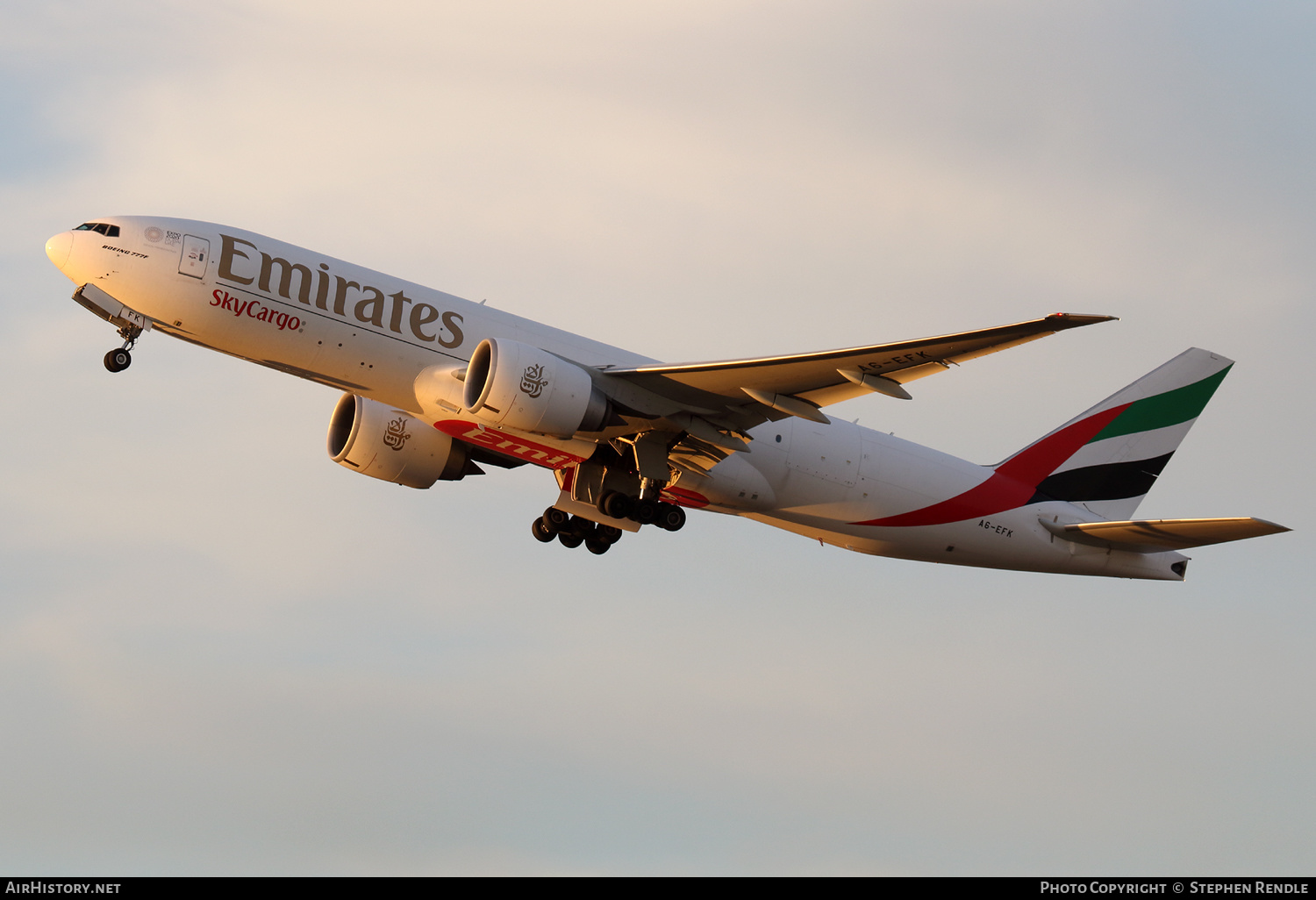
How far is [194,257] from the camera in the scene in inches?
1091

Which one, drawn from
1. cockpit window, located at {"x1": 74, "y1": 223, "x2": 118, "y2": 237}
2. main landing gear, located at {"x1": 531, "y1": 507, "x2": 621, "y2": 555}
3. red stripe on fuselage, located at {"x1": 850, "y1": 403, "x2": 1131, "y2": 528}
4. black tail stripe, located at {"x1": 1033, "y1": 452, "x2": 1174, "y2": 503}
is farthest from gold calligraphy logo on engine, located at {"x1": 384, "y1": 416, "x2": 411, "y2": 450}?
black tail stripe, located at {"x1": 1033, "y1": 452, "x2": 1174, "y2": 503}

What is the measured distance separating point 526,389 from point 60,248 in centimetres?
1036

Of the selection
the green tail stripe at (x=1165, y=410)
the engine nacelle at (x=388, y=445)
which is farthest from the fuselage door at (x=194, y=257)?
the green tail stripe at (x=1165, y=410)

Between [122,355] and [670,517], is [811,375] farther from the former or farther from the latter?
[122,355]

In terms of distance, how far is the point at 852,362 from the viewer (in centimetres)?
2633

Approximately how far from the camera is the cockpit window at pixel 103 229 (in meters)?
27.6

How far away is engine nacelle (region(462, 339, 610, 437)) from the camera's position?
27.1 m

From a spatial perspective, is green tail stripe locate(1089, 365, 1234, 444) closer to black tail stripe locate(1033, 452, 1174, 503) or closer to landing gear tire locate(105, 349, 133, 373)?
black tail stripe locate(1033, 452, 1174, 503)

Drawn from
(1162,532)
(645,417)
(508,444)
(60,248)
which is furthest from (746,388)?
(60,248)

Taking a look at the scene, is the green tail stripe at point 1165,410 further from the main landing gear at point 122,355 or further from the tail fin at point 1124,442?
the main landing gear at point 122,355

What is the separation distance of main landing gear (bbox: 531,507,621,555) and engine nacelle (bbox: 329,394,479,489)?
122 inches

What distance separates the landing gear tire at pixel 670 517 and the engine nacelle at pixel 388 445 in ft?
19.7
